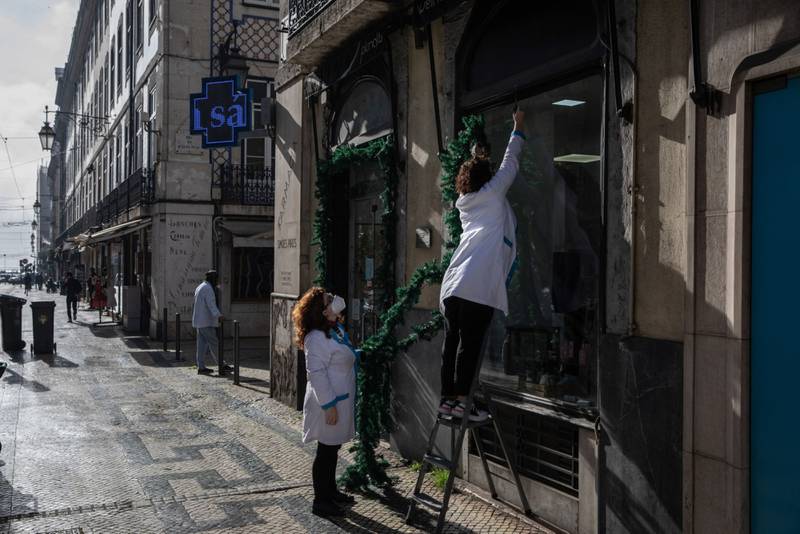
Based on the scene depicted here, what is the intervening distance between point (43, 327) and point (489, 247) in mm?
13549

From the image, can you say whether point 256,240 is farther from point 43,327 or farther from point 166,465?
point 166,465

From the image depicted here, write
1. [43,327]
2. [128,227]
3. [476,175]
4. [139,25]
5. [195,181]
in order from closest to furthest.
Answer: [476,175] → [43,327] → [195,181] → [128,227] → [139,25]

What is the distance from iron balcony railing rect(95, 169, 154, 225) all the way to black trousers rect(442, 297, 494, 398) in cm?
1646

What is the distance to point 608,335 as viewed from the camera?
15.4ft

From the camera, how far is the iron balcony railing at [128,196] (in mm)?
20172

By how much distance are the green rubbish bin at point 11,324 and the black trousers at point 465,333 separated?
536 inches

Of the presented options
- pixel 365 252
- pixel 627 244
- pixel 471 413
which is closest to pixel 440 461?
pixel 471 413

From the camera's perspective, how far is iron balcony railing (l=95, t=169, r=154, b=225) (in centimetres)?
2017

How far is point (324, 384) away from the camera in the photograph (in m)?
5.52

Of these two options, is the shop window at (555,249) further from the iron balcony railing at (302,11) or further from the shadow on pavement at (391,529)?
the iron balcony railing at (302,11)

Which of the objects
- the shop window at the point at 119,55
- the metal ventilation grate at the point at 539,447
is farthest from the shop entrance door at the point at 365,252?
the shop window at the point at 119,55

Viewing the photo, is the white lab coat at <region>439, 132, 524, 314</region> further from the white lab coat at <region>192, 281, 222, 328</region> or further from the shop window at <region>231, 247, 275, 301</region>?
the shop window at <region>231, 247, 275, 301</region>

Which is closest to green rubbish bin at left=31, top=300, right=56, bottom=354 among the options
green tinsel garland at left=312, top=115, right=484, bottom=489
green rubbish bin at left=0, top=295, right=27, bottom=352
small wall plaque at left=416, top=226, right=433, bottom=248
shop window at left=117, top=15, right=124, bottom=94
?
green rubbish bin at left=0, top=295, right=27, bottom=352

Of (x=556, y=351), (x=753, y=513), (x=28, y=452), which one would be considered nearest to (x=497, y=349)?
(x=556, y=351)
